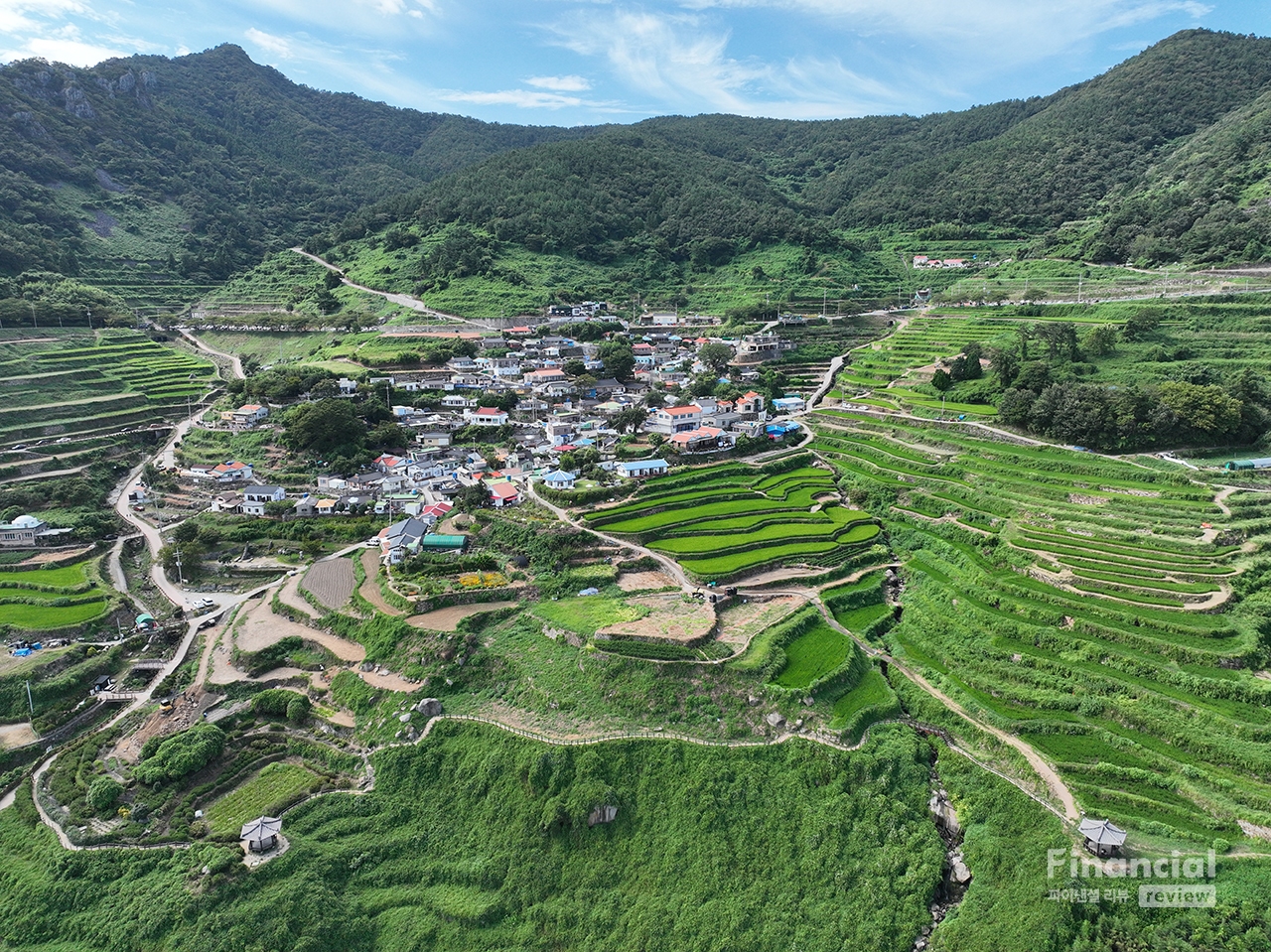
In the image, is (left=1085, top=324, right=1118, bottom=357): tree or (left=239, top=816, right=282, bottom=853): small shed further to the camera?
(left=1085, top=324, right=1118, bottom=357): tree

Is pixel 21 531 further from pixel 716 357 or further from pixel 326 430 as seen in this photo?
pixel 716 357

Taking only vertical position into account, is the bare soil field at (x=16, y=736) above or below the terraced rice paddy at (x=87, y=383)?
below

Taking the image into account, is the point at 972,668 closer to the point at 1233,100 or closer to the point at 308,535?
the point at 308,535

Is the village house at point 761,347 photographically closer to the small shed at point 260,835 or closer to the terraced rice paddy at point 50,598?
the terraced rice paddy at point 50,598

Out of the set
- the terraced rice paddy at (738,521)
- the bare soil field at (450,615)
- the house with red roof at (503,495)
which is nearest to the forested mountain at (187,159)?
the house with red roof at (503,495)

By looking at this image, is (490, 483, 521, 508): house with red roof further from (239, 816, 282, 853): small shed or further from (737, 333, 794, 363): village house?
(737, 333, 794, 363): village house

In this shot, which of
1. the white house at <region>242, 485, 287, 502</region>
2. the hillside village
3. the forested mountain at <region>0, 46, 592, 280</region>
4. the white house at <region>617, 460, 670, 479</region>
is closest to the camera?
the white house at <region>617, 460, 670, 479</region>

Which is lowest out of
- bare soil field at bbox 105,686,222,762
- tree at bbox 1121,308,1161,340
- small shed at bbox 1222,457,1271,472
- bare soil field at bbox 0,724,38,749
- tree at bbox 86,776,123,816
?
bare soil field at bbox 0,724,38,749

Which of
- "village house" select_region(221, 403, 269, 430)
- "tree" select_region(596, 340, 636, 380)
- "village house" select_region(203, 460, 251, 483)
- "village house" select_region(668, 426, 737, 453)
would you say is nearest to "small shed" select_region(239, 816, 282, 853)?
"village house" select_region(668, 426, 737, 453)
